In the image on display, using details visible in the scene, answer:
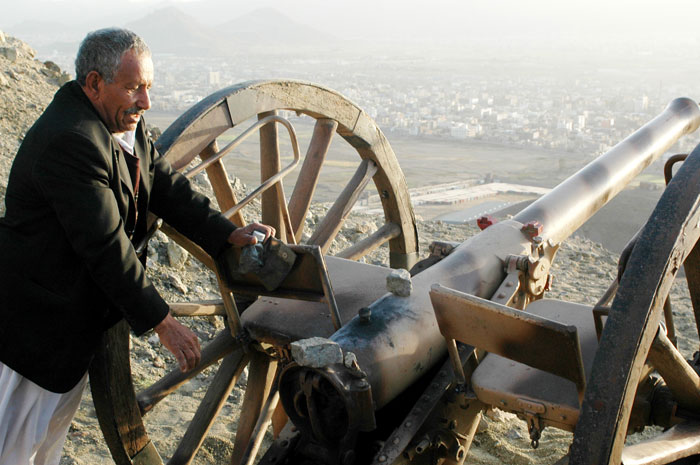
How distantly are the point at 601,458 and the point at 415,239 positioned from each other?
2.66m

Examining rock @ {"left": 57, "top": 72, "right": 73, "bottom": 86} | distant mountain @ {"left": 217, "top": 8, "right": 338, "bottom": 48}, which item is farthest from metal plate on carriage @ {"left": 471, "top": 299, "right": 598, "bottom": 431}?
distant mountain @ {"left": 217, "top": 8, "right": 338, "bottom": 48}

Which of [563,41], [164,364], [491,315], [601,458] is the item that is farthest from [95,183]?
[563,41]

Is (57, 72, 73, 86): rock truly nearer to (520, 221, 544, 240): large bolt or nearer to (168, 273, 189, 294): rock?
(168, 273, 189, 294): rock

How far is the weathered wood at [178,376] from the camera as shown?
9.96 ft

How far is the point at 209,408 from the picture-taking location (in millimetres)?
3246

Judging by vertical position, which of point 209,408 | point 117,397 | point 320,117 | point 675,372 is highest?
point 320,117

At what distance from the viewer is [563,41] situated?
307ft

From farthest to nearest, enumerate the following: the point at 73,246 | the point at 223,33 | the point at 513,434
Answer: the point at 223,33 < the point at 513,434 < the point at 73,246

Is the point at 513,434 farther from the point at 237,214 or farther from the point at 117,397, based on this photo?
the point at 117,397

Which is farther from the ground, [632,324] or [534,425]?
[632,324]

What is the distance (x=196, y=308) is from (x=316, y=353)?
134 centimetres

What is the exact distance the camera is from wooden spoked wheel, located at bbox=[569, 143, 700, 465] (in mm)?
1944

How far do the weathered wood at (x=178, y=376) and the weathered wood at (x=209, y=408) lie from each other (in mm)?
72

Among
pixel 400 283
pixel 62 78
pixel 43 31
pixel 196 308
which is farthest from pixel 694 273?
pixel 43 31
